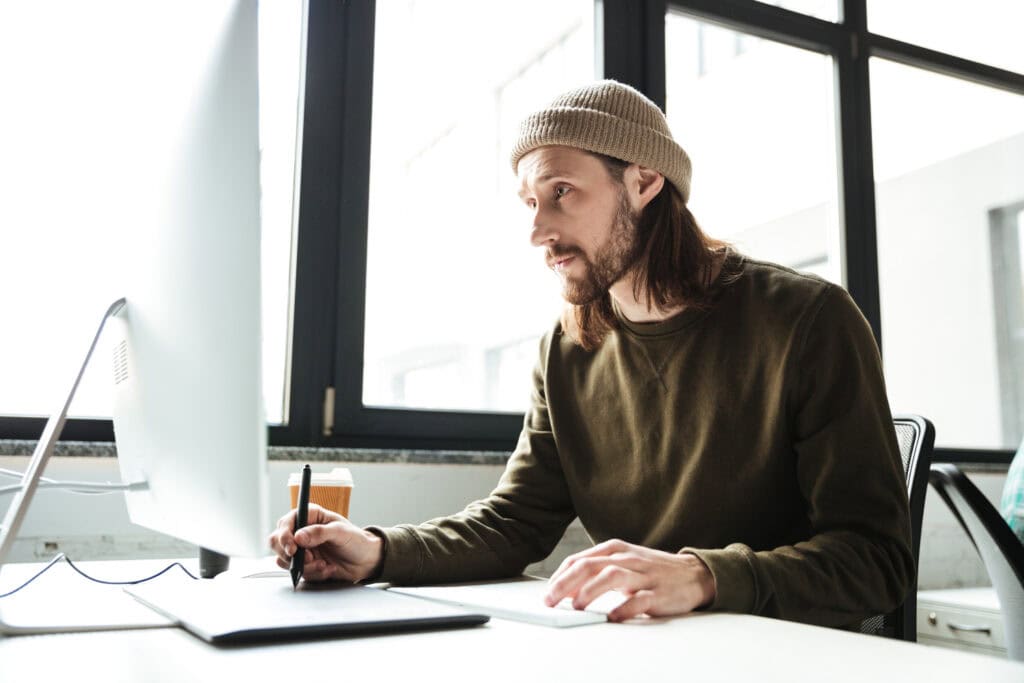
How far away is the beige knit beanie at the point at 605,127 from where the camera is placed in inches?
54.2

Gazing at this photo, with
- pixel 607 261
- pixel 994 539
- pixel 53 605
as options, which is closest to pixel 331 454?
pixel 607 261

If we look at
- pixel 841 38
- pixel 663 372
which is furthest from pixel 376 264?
pixel 841 38

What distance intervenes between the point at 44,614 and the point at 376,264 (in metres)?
1.28

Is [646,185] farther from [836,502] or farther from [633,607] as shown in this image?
[633,607]

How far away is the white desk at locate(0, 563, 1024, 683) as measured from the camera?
562mm

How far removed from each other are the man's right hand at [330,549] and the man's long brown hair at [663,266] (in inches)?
22.2

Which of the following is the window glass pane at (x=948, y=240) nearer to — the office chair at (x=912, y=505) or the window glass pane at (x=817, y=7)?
the window glass pane at (x=817, y=7)

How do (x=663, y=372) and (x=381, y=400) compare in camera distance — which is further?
(x=381, y=400)

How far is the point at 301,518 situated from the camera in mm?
944

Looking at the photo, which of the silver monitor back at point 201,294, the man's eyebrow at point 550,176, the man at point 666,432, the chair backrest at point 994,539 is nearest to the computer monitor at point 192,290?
the silver monitor back at point 201,294

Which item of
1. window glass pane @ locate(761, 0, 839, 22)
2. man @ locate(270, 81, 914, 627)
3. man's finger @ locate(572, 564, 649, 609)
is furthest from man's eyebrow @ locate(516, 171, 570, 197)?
window glass pane @ locate(761, 0, 839, 22)

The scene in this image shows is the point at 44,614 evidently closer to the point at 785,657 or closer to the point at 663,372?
the point at 785,657

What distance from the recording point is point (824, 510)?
1045 mm

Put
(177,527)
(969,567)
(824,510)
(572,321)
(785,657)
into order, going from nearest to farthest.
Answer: (785,657), (177,527), (824,510), (572,321), (969,567)
